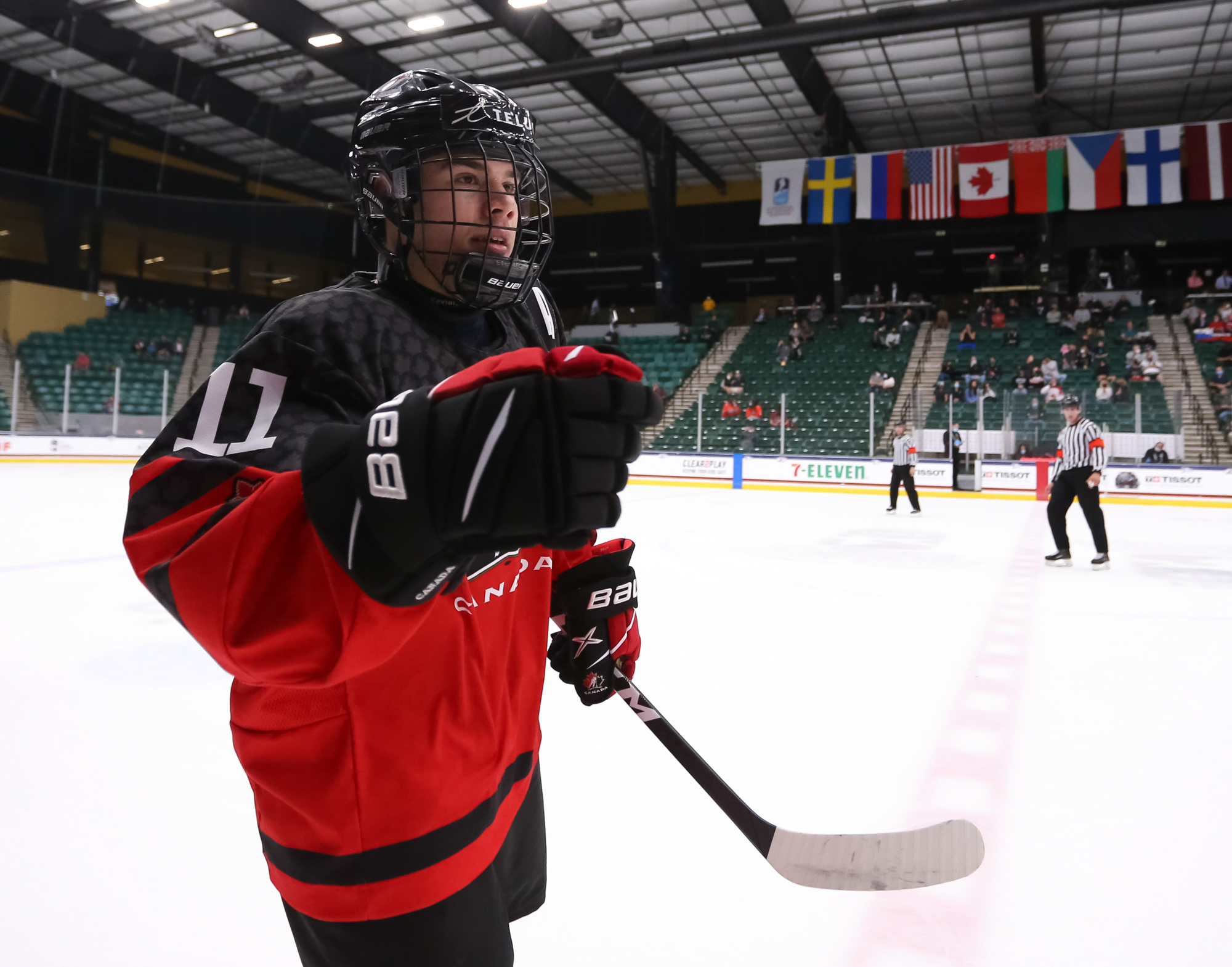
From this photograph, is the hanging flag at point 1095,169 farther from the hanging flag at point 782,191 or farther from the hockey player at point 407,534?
the hockey player at point 407,534

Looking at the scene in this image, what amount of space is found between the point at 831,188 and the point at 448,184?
1810 cm

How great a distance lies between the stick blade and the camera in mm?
1416

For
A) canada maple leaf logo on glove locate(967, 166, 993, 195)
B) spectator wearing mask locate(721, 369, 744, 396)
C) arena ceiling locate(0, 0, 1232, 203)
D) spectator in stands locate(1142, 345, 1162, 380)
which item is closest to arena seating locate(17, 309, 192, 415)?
arena ceiling locate(0, 0, 1232, 203)

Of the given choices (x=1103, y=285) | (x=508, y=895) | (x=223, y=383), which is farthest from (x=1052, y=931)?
(x=1103, y=285)

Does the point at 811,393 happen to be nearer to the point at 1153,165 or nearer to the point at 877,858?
the point at 1153,165

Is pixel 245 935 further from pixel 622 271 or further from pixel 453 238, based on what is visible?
pixel 622 271

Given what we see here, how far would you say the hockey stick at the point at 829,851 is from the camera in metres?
1.40

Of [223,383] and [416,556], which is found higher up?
[223,383]

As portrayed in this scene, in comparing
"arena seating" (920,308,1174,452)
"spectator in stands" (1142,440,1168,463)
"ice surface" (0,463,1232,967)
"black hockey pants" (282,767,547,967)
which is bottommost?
"ice surface" (0,463,1232,967)

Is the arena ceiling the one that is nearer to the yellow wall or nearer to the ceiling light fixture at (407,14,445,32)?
the ceiling light fixture at (407,14,445,32)

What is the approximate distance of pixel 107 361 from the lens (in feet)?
60.1

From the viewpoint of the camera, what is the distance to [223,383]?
751 millimetres

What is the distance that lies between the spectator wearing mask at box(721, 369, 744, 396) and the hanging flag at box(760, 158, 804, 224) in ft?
10.9

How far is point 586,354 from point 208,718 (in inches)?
98.6
